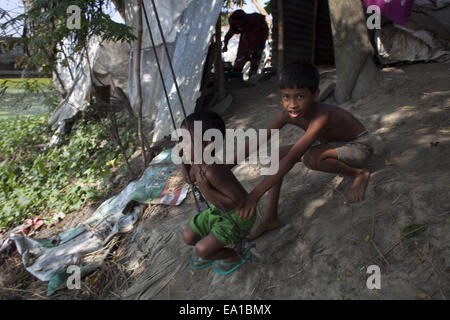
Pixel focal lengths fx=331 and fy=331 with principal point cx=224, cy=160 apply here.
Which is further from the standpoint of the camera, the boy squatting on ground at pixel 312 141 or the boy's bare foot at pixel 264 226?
the boy's bare foot at pixel 264 226

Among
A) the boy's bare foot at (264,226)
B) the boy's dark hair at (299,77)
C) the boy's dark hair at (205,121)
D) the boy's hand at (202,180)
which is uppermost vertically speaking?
the boy's dark hair at (299,77)

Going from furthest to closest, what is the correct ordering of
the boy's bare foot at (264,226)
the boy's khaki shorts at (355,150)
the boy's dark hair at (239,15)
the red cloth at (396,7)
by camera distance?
the boy's dark hair at (239,15), the red cloth at (396,7), the boy's bare foot at (264,226), the boy's khaki shorts at (355,150)

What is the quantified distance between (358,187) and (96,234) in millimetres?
2405

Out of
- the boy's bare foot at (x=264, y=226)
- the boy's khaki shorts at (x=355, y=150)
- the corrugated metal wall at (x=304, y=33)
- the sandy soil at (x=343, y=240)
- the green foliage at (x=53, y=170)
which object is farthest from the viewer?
the corrugated metal wall at (x=304, y=33)

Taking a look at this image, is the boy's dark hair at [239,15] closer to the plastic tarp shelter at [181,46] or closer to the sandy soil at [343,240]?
the plastic tarp shelter at [181,46]

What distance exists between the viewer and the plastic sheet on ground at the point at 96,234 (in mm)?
2861

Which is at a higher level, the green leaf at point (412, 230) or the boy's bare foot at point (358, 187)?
the boy's bare foot at point (358, 187)

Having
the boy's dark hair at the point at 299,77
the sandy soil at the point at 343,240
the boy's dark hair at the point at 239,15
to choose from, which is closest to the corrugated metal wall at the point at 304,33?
the boy's dark hair at the point at 239,15

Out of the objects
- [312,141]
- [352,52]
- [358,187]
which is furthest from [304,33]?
[312,141]

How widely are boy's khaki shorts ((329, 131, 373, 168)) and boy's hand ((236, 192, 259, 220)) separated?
76 centimetres

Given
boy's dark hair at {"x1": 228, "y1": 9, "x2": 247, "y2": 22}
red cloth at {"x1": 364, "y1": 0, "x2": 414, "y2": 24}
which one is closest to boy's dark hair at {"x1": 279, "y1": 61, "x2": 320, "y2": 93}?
red cloth at {"x1": 364, "y1": 0, "x2": 414, "y2": 24}

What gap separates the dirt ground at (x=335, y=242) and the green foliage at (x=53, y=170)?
1.46 meters

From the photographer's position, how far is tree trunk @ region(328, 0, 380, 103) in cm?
391
